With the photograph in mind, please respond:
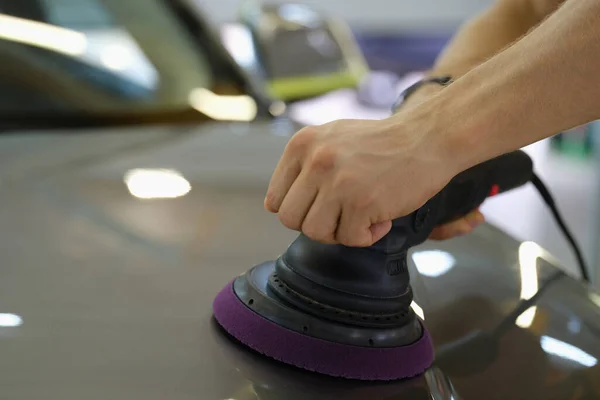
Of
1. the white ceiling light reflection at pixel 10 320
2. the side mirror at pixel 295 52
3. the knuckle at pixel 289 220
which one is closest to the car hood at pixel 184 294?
the white ceiling light reflection at pixel 10 320

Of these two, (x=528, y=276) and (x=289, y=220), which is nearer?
(x=289, y=220)

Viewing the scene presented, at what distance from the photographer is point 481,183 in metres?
0.73

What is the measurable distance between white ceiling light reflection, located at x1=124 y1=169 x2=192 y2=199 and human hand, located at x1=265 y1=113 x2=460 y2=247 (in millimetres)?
347

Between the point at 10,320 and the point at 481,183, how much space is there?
44 cm

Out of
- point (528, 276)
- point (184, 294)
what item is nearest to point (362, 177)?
point (184, 294)

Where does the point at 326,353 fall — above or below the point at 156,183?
below

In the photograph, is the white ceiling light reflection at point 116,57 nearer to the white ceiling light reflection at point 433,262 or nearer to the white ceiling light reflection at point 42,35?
the white ceiling light reflection at point 42,35

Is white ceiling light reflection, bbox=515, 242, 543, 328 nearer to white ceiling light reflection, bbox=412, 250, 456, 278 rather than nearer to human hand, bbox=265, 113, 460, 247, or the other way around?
white ceiling light reflection, bbox=412, 250, 456, 278

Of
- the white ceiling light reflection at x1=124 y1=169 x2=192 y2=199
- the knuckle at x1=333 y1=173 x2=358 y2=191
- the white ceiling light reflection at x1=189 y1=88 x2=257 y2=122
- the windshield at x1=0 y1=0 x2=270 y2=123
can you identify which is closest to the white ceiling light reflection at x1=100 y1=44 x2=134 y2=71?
the windshield at x1=0 y1=0 x2=270 y2=123

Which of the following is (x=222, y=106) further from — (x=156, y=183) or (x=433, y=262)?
(x=433, y=262)

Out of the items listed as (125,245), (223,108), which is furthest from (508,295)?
(223,108)

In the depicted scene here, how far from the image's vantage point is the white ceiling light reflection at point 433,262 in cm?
76

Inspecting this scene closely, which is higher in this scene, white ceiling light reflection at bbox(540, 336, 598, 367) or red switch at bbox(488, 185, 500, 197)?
red switch at bbox(488, 185, 500, 197)

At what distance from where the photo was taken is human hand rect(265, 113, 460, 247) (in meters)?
0.54
